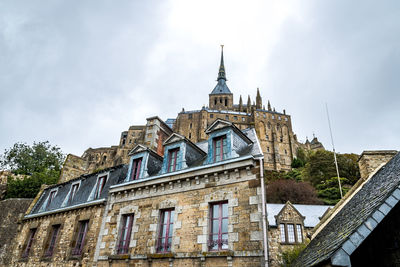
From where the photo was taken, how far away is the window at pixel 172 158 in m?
10.5

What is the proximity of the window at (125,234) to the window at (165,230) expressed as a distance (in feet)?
4.98

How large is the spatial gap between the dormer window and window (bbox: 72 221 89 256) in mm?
3012

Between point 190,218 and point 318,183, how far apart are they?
123 ft

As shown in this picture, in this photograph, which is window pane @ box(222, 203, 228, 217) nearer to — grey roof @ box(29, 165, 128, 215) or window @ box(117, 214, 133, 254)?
window @ box(117, 214, 133, 254)

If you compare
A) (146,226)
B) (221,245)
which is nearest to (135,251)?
(146,226)

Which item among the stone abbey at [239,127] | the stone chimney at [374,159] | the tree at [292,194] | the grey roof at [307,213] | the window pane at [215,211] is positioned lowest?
the window pane at [215,211]

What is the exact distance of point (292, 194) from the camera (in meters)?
34.8

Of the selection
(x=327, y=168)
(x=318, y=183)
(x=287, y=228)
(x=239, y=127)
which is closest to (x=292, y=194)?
(x=318, y=183)

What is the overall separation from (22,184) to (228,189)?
23.6 meters

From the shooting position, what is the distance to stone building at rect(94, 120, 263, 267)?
7.79 metres

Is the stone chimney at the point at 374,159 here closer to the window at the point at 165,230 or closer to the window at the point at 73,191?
the window at the point at 165,230

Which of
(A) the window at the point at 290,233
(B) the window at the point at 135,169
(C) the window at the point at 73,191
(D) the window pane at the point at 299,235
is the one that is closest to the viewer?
(B) the window at the point at 135,169

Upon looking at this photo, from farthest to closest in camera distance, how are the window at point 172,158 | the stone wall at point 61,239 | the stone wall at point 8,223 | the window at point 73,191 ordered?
the stone wall at point 8,223, the window at point 73,191, the stone wall at point 61,239, the window at point 172,158

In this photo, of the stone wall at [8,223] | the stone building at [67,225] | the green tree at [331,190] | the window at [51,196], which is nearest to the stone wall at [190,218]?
the stone building at [67,225]
